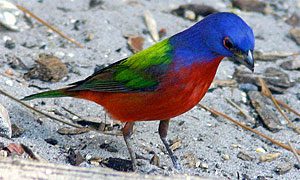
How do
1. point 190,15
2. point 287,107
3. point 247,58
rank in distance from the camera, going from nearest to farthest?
point 247,58
point 287,107
point 190,15

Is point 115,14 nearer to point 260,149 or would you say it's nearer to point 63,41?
point 63,41

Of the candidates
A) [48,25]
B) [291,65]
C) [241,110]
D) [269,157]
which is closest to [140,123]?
[241,110]

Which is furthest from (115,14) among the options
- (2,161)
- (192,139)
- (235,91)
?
(2,161)

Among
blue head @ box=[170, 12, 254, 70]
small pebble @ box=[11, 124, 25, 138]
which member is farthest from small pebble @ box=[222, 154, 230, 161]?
small pebble @ box=[11, 124, 25, 138]

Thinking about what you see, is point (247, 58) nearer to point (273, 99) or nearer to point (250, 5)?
point (273, 99)

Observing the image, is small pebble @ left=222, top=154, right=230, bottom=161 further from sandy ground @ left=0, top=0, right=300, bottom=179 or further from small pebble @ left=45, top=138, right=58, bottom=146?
small pebble @ left=45, top=138, right=58, bottom=146
